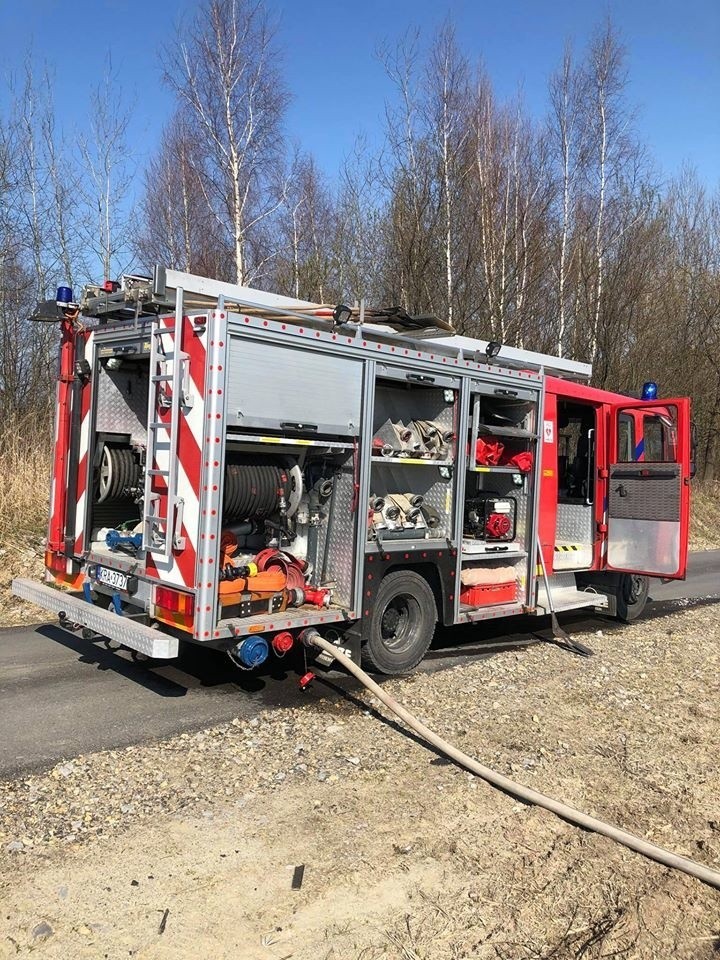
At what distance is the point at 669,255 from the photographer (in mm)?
24891

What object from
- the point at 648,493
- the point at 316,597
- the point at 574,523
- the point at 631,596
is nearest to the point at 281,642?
the point at 316,597

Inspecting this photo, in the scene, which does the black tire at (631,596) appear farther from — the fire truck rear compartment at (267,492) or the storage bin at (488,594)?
the fire truck rear compartment at (267,492)

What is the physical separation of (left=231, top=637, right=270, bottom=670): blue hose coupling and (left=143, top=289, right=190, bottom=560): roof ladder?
2.48ft

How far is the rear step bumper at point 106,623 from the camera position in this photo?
15.6 ft

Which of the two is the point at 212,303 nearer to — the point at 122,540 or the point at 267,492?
the point at 267,492

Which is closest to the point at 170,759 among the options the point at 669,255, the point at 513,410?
the point at 513,410

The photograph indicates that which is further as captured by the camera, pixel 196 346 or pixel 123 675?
pixel 123 675

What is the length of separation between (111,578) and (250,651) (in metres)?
1.30

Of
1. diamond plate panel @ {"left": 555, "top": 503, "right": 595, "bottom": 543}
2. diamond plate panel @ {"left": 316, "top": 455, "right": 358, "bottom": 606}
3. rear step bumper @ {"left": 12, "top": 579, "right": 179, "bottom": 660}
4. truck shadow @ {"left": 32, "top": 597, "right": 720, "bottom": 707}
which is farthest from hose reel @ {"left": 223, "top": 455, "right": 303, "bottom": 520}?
diamond plate panel @ {"left": 555, "top": 503, "right": 595, "bottom": 543}

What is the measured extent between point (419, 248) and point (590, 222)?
6.17m

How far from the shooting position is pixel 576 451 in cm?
870

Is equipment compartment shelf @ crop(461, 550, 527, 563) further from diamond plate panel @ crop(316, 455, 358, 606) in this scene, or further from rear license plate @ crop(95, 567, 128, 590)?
rear license plate @ crop(95, 567, 128, 590)

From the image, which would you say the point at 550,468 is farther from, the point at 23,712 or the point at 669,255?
the point at 669,255

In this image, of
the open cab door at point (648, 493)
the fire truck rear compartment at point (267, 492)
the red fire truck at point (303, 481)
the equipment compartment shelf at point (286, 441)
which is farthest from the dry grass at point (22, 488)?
the open cab door at point (648, 493)
